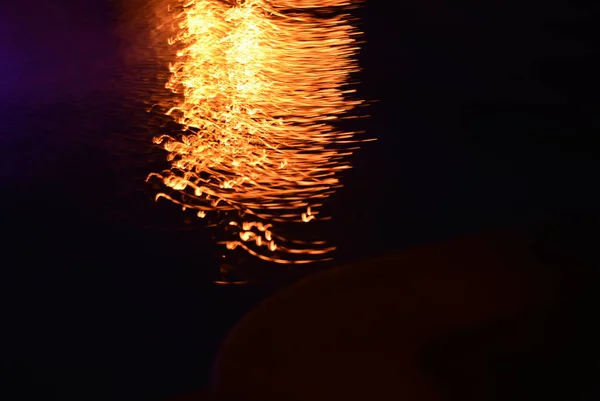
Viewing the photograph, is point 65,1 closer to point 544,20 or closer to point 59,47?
point 59,47

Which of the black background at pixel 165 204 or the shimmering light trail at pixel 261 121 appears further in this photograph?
the shimmering light trail at pixel 261 121

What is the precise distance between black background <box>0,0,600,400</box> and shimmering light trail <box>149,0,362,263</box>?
0.24 m

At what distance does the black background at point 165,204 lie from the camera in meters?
4.01

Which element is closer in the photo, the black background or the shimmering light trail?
the black background

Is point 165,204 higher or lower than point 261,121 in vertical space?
lower

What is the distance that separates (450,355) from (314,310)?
600 mm

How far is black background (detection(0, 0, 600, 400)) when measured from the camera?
4.01 meters

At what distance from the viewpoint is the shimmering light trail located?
561 cm

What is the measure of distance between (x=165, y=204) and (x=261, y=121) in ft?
6.25

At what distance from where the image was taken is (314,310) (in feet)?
10.6

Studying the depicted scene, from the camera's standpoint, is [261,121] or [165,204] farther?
[261,121]

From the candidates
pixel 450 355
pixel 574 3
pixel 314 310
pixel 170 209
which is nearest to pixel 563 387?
pixel 450 355

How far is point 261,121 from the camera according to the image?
24.1 ft

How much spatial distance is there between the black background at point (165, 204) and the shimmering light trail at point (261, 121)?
0.24 m
